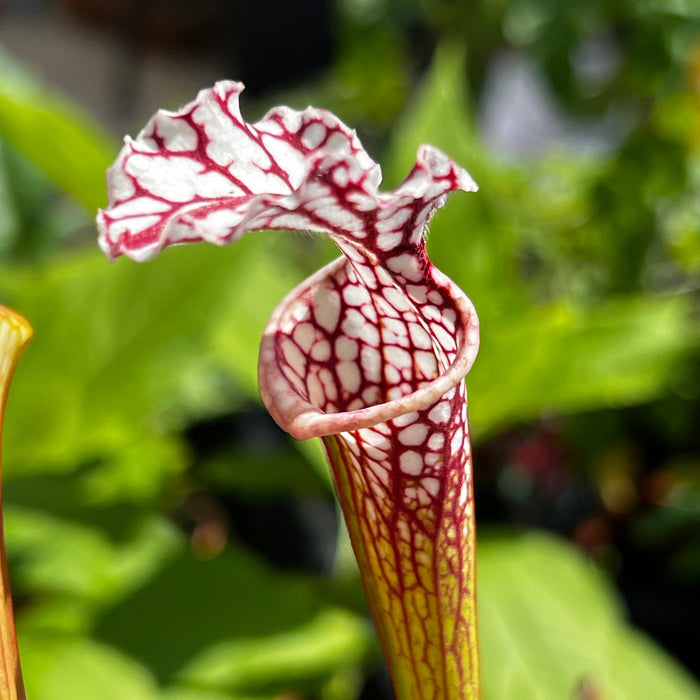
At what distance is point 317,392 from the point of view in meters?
0.27

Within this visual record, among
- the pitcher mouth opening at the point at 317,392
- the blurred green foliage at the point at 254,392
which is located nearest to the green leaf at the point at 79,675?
the blurred green foliage at the point at 254,392

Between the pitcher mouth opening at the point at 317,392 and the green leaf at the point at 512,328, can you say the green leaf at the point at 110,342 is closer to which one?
the green leaf at the point at 512,328

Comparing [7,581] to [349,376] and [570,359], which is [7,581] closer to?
[349,376]

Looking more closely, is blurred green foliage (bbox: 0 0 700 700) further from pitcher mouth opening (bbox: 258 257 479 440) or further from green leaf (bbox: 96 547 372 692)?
pitcher mouth opening (bbox: 258 257 479 440)

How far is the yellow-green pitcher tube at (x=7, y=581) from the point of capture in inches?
8.2

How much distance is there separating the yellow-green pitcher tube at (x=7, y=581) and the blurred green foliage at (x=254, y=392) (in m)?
0.29

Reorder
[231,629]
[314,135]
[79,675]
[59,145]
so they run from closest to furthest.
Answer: [314,135] → [79,675] → [231,629] → [59,145]

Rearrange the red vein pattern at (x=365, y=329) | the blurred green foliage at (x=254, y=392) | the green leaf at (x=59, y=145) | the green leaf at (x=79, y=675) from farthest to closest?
the green leaf at (x=59, y=145) → the blurred green foliage at (x=254, y=392) → the green leaf at (x=79, y=675) → the red vein pattern at (x=365, y=329)

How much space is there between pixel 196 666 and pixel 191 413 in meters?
0.47

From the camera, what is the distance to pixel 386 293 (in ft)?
0.82

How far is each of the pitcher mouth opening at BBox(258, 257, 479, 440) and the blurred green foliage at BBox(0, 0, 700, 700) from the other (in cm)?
33

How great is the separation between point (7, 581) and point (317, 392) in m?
0.11

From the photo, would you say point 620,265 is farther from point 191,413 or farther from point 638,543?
point 191,413

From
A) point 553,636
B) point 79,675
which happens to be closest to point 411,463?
point 79,675
